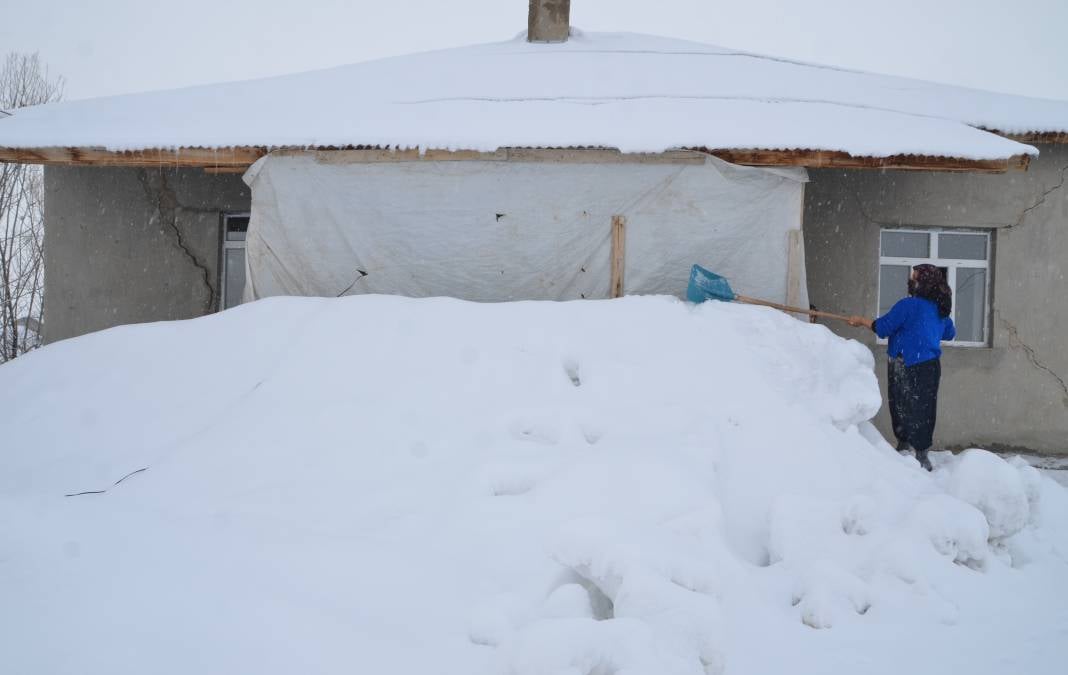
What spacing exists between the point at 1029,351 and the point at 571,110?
4.88 metres

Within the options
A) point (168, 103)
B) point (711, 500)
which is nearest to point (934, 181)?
point (711, 500)

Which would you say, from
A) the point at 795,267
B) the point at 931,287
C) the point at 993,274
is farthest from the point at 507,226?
the point at 993,274

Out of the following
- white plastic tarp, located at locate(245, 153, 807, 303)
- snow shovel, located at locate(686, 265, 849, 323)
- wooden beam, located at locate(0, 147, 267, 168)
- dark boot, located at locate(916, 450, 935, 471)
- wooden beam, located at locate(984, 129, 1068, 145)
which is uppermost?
wooden beam, located at locate(984, 129, 1068, 145)

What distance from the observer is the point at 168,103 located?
27.0 feet

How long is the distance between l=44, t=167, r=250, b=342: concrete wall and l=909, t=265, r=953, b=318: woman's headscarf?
20.4ft

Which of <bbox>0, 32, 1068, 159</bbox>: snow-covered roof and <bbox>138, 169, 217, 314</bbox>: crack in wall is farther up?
<bbox>0, 32, 1068, 159</bbox>: snow-covered roof

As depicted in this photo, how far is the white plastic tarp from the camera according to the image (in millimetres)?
6672

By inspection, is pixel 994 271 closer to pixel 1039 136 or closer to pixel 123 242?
pixel 1039 136

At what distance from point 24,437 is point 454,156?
3.65m

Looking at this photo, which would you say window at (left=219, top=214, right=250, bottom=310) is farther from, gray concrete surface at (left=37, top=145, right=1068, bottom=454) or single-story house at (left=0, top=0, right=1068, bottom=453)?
gray concrete surface at (left=37, top=145, right=1068, bottom=454)

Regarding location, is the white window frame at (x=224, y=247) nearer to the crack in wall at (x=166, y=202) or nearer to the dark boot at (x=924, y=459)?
the crack in wall at (x=166, y=202)

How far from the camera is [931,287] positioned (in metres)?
5.96

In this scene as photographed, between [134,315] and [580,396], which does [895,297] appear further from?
[134,315]

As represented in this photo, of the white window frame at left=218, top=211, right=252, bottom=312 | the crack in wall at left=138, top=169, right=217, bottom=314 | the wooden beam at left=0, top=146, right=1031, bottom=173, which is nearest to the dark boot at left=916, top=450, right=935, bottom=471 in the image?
the wooden beam at left=0, top=146, right=1031, bottom=173
